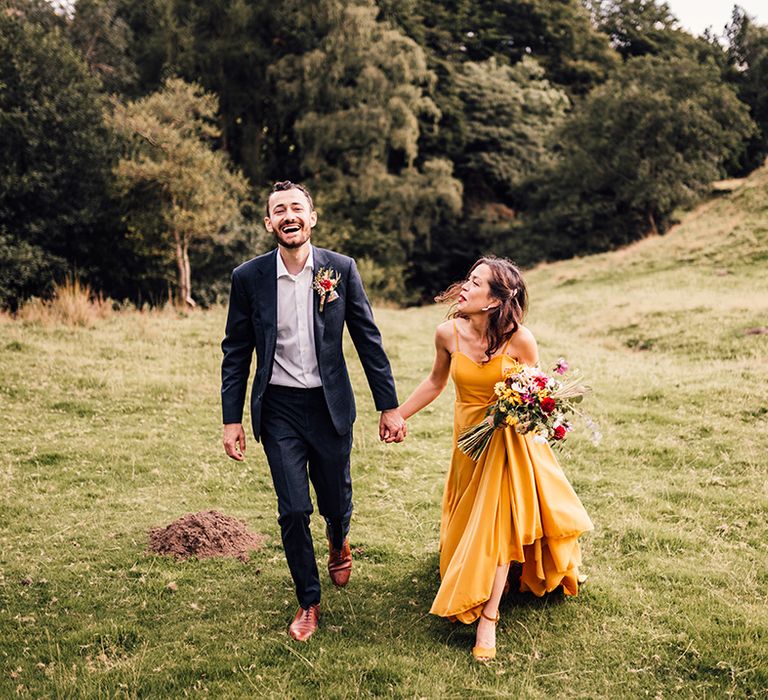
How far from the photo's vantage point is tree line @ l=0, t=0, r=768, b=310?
25.2m

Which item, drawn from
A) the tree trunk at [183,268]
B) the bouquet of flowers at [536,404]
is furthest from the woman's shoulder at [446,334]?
the tree trunk at [183,268]

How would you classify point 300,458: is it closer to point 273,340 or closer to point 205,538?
point 273,340

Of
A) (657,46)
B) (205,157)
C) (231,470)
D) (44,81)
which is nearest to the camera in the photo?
(231,470)

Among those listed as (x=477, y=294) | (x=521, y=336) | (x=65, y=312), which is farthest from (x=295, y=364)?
(x=65, y=312)

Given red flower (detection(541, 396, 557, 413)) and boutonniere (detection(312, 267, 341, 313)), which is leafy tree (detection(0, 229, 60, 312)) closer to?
boutonniere (detection(312, 267, 341, 313))

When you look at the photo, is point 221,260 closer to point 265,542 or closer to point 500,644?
point 265,542

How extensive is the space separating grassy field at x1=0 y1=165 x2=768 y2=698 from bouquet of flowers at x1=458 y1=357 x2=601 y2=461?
1.35 m

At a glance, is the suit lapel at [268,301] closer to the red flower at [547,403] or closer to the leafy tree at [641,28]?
the red flower at [547,403]

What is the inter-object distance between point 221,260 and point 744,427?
22.2 metres

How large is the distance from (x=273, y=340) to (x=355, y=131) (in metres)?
28.9

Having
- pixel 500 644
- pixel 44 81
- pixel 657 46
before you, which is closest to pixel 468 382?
pixel 500 644

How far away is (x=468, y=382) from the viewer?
4941 mm

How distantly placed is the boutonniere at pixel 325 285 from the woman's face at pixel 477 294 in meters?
0.86

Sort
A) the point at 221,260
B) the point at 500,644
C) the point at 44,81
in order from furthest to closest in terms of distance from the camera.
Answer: the point at 221,260 → the point at 44,81 → the point at 500,644
